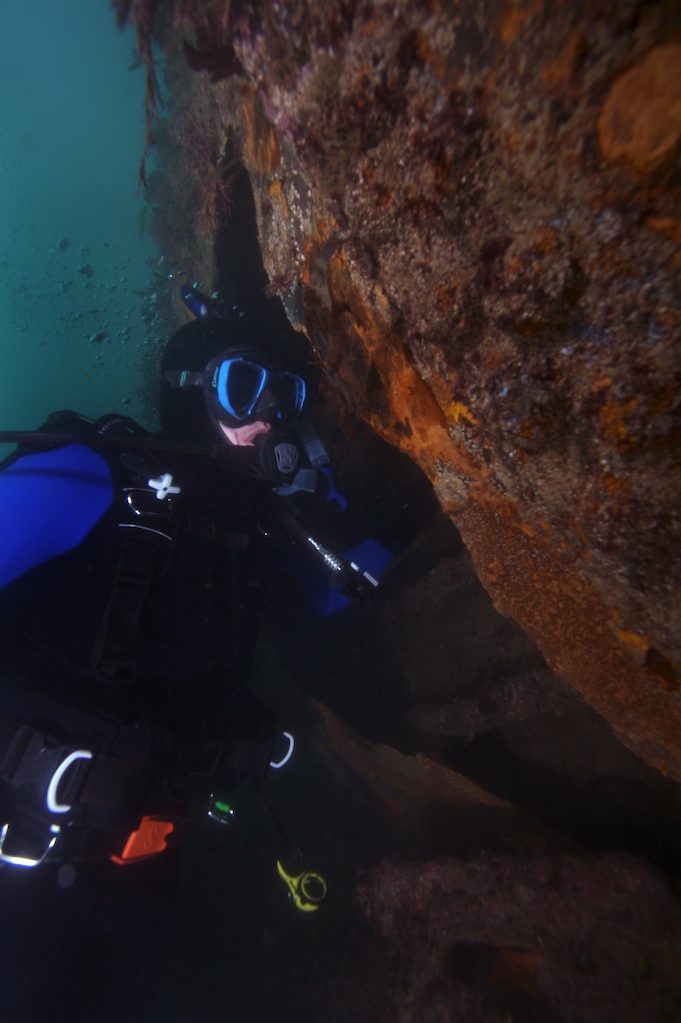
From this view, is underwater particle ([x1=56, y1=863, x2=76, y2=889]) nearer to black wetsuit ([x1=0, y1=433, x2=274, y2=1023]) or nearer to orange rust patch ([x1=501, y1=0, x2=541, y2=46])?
black wetsuit ([x1=0, y1=433, x2=274, y2=1023])

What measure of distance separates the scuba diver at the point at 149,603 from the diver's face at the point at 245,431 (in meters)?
0.01

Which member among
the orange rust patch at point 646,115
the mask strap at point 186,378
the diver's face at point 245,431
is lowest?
the orange rust patch at point 646,115

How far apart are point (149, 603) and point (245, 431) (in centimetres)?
138

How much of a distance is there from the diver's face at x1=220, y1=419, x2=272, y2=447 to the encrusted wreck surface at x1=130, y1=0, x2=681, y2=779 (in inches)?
60.2

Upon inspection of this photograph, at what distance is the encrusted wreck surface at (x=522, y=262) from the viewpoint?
2.72ft

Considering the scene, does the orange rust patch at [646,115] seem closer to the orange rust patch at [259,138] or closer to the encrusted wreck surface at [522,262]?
the encrusted wreck surface at [522,262]

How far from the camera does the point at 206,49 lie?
1628 millimetres

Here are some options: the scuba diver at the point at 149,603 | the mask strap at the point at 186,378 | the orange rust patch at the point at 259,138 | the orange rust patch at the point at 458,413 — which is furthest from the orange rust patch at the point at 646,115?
the mask strap at the point at 186,378

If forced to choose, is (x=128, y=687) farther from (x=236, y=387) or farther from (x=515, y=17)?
(x=515, y=17)

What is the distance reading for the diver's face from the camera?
3.43 metres

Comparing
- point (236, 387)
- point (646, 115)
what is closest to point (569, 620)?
point (646, 115)

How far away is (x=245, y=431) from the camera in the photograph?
135 inches

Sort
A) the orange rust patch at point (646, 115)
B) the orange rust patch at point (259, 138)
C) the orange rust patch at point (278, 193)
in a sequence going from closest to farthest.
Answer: the orange rust patch at point (646, 115)
the orange rust patch at point (259, 138)
the orange rust patch at point (278, 193)

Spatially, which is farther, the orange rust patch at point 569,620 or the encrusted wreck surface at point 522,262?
the orange rust patch at point 569,620
